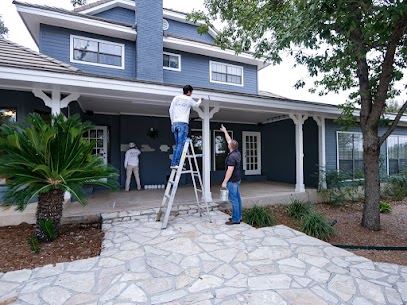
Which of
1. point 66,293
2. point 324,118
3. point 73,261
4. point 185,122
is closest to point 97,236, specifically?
point 73,261

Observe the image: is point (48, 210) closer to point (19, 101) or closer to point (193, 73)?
point (19, 101)

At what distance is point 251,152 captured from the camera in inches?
412

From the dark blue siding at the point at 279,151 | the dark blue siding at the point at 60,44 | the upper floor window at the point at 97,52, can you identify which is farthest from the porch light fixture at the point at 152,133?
the dark blue siding at the point at 279,151

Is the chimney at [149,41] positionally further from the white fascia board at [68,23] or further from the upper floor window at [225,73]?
the upper floor window at [225,73]

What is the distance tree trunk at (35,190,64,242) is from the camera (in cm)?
359

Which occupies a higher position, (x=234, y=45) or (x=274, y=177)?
(x=234, y=45)

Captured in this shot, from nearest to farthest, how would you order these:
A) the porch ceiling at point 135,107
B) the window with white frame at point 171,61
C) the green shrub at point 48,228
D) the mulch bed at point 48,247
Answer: the mulch bed at point 48,247 → the green shrub at point 48,228 → the porch ceiling at point 135,107 → the window with white frame at point 171,61

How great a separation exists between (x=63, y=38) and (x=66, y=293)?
861cm

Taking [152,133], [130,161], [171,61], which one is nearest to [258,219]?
[130,161]

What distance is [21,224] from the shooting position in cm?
441

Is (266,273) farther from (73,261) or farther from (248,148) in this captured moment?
(248,148)

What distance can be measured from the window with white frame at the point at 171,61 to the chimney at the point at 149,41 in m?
0.62

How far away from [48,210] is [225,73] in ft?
30.8

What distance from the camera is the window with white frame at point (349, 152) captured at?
8500 mm
